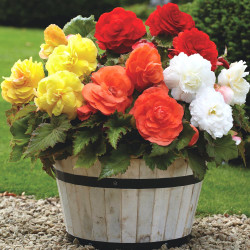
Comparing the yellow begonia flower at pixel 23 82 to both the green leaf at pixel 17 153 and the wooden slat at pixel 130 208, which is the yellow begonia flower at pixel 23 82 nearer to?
the green leaf at pixel 17 153

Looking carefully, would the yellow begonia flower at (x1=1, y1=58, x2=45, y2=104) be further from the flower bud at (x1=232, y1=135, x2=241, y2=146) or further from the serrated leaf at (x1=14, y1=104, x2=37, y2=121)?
the flower bud at (x1=232, y1=135, x2=241, y2=146)

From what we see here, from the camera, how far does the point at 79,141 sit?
239 centimetres

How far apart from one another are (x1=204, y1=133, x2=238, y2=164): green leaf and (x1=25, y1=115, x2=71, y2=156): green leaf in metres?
0.67

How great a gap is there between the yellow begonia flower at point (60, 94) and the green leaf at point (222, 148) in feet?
2.13

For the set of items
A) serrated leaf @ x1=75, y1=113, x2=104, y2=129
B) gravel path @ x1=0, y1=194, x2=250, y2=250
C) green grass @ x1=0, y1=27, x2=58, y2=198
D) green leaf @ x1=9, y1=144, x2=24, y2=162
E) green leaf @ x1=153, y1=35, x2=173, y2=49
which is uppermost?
green leaf @ x1=153, y1=35, x2=173, y2=49

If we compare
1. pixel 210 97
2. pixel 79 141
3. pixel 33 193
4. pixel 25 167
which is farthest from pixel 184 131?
pixel 25 167

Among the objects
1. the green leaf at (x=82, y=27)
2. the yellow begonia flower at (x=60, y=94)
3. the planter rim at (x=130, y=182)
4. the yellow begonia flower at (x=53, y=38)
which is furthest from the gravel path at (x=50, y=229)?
the green leaf at (x=82, y=27)

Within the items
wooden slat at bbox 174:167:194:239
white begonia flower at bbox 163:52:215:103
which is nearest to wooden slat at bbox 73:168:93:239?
wooden slat at bbox 174:167:194:239

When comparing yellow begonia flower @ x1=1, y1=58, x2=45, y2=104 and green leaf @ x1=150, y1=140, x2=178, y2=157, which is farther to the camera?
yellow begonia flower @ x1=1, y1=58, x2=45, y2=104

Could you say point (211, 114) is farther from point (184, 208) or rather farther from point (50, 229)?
point (50, 229)

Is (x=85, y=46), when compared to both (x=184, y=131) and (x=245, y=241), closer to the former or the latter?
(x=184, y=131)

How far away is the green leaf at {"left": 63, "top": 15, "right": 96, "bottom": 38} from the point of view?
3000 mm

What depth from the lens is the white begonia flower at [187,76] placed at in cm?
247

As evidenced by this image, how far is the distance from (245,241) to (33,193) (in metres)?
1.68
